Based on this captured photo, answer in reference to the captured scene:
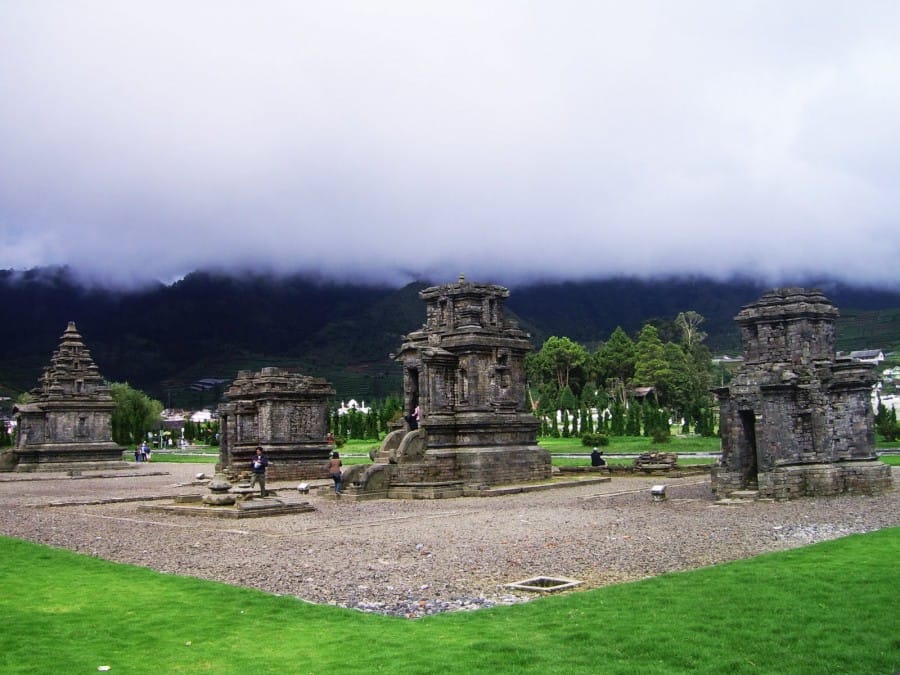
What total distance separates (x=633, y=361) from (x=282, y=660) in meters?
83.2

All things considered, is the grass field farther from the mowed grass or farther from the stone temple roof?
the mowed grass

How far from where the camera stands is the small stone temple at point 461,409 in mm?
30547

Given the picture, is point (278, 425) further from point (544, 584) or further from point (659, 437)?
point (544, 584)

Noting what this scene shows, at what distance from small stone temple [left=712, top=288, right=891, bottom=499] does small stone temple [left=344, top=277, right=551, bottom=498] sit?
360 inches

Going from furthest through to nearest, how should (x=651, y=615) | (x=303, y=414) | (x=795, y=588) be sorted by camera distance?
(x=303, y=414)
(x=795, y=588)
(x=651, y=615)

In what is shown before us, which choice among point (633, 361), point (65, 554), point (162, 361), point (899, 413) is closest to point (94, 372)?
point (65, 554)

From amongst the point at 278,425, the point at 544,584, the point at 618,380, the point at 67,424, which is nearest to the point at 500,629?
the point at 544,584

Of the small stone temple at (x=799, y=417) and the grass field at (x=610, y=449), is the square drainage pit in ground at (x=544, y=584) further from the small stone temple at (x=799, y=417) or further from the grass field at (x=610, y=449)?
the grass field at (x=610, y=449)

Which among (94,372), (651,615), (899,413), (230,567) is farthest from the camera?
(899,413)

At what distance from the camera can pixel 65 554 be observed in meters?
16.4

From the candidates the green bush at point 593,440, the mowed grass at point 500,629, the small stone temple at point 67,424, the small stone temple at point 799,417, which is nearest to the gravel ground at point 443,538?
the small stone temple at point 799,417

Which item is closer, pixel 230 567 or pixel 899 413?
pixel 230 567

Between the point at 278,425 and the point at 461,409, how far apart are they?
1105cm

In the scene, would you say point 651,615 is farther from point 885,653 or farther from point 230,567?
point 230,567
